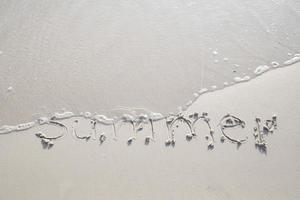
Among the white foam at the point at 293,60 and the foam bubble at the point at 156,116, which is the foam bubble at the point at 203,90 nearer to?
the foam bubble at the point at 156,116

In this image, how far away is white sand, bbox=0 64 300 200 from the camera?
264 centimetres

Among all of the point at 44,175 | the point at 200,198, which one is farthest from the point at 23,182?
the point at 200,198

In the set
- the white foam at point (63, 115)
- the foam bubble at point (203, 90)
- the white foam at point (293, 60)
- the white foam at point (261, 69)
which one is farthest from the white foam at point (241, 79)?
the white foam at point (63, 115)

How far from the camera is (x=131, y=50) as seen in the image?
11.7ft

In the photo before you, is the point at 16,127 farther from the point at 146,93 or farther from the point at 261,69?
the point at 261,69

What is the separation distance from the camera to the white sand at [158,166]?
2.64 m

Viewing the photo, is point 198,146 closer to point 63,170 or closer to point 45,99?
point 63,170

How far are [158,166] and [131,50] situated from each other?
1257 mm

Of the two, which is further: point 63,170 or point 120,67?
point 120,67

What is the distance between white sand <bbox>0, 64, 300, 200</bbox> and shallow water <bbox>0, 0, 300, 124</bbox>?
0.32 meters

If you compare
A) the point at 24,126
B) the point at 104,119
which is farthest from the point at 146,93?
the point at 24,126

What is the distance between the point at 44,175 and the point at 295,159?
183 cm

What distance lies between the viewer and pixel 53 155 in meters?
2.85

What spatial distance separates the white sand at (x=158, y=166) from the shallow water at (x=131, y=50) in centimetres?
32
